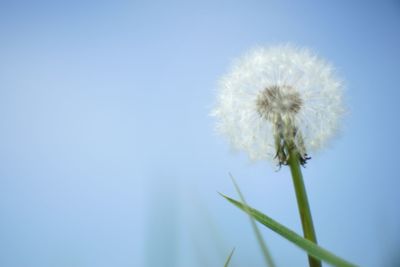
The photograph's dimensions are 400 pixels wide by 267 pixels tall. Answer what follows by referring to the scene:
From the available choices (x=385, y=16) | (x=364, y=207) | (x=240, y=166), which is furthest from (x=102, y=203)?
(x=385, y=16)

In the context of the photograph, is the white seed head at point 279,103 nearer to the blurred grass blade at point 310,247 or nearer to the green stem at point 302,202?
the green stem at point 302,202

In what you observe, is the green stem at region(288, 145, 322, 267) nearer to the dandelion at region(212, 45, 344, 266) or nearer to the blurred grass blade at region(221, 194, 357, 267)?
the dandelion at region(212, 45, 344, 266)

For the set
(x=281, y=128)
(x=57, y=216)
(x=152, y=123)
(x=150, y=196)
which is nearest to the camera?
(x=281, y=128)

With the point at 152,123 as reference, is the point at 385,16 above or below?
above

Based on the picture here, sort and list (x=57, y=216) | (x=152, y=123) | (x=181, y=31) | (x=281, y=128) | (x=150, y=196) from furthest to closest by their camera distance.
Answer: (x=181, y=31) < (x=152, y=123) < (x=150, y=196) < (x=57, y=216) < (x=281, y=128)

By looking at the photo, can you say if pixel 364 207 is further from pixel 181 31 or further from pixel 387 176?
pixel 181 31

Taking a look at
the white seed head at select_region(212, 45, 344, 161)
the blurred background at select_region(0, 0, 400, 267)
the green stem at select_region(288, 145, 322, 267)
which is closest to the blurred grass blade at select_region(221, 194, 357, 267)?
the green stem at select_region(288, 145, 322, 267)

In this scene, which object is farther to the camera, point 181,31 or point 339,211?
point 181,31

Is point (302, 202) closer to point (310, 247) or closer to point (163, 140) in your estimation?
point (310, 247)
